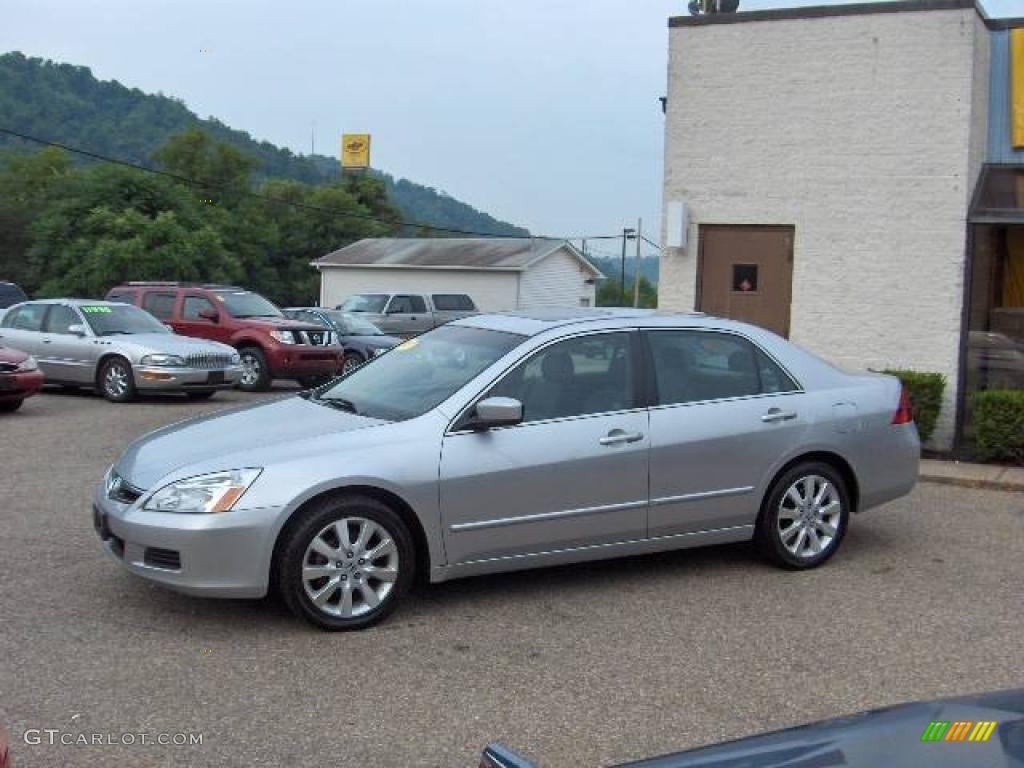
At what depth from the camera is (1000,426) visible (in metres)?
10.6

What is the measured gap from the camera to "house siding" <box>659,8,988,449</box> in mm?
11508

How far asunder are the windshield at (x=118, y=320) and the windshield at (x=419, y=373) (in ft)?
32.5

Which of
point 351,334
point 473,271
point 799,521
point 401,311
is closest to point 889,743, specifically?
point 799,521

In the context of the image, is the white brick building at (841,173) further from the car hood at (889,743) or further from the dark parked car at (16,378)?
the car hood at (889,743)

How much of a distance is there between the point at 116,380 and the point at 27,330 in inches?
78.2

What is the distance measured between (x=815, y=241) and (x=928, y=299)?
4.46ft

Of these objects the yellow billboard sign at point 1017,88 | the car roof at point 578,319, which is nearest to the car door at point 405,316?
the yellow billboard sign at point 1017,88

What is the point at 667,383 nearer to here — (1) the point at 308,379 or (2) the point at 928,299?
(2) the point at 928,299

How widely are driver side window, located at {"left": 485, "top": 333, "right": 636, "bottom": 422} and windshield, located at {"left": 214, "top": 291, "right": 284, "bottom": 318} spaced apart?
41.5ft

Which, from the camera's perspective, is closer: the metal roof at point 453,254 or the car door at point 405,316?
the car door at point 405,316

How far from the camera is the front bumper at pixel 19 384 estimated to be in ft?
42.3

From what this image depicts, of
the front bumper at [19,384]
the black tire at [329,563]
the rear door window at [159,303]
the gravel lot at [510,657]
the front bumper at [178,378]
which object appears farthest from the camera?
the rear door window at [159,303]
